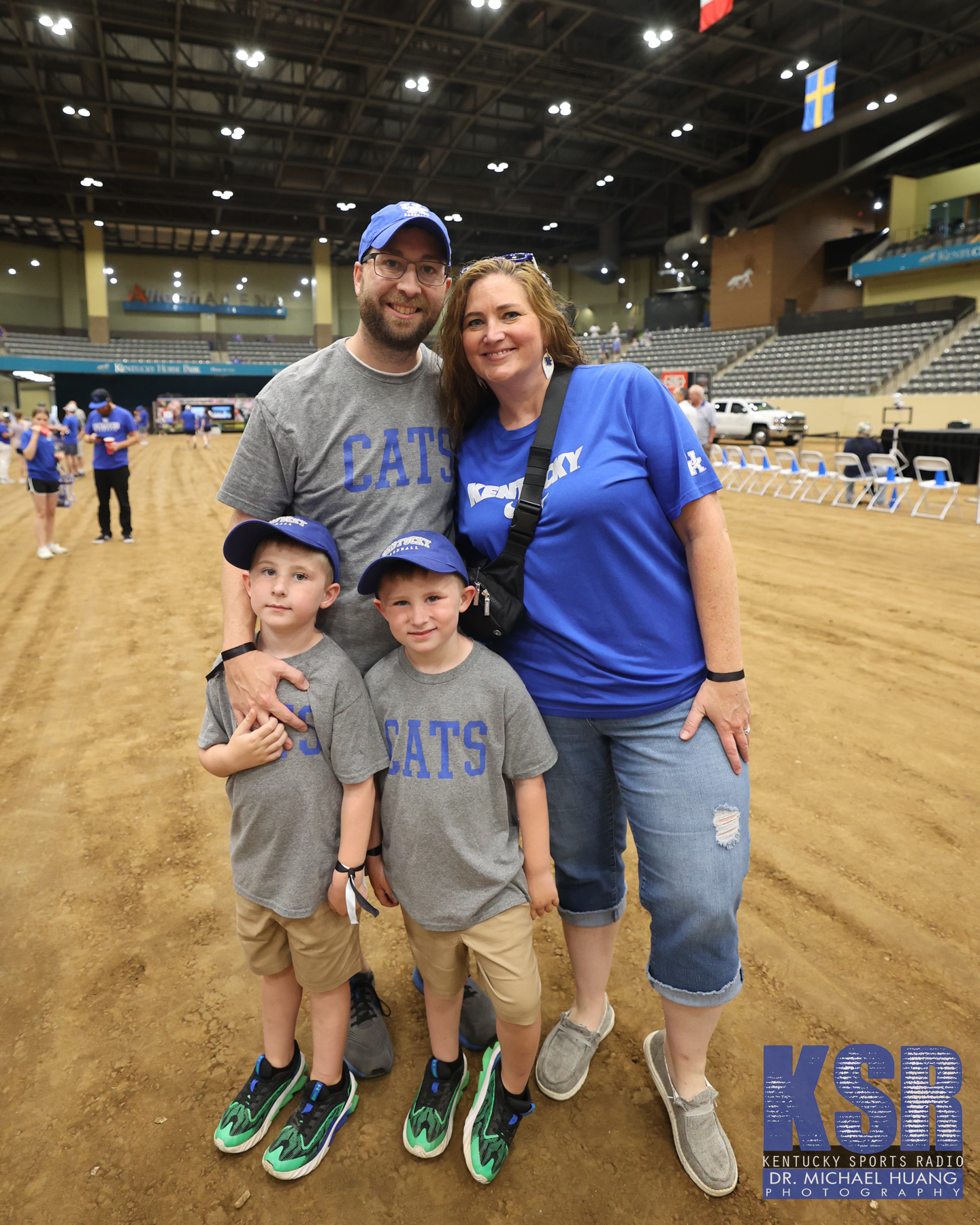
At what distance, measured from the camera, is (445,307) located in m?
1.70

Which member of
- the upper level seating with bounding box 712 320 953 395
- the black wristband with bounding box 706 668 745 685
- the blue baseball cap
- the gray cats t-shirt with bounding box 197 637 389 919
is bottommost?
the gray cats t-shirt with bounding box 197 637 389 919

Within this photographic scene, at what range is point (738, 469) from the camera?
51.4 ft

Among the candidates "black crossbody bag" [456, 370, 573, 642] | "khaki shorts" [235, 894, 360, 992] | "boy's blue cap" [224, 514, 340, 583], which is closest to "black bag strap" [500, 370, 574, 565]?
"black crossbody bag" [456, 370, 573, 642]

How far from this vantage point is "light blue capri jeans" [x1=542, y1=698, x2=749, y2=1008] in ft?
4.91

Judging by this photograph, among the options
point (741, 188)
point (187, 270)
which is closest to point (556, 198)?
point (741, 188)

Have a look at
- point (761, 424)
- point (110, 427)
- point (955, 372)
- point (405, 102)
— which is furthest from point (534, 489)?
point (405, 102)

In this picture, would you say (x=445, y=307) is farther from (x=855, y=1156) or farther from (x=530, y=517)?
(x=855, y=1156)

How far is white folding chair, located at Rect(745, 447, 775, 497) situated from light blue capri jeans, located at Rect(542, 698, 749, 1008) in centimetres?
1334

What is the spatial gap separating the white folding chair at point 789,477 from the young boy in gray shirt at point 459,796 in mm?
12949

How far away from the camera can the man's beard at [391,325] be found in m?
1.67

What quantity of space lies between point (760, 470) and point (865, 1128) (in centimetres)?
1407

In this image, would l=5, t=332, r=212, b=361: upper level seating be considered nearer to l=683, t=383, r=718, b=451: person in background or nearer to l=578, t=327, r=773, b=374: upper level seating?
l=578, t=327, r=773, b=374: upper level seating

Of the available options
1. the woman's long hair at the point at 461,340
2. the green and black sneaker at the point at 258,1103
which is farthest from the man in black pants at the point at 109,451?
the green and black sneaker at the point at 258,1103

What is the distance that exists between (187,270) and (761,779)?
46578 mm
